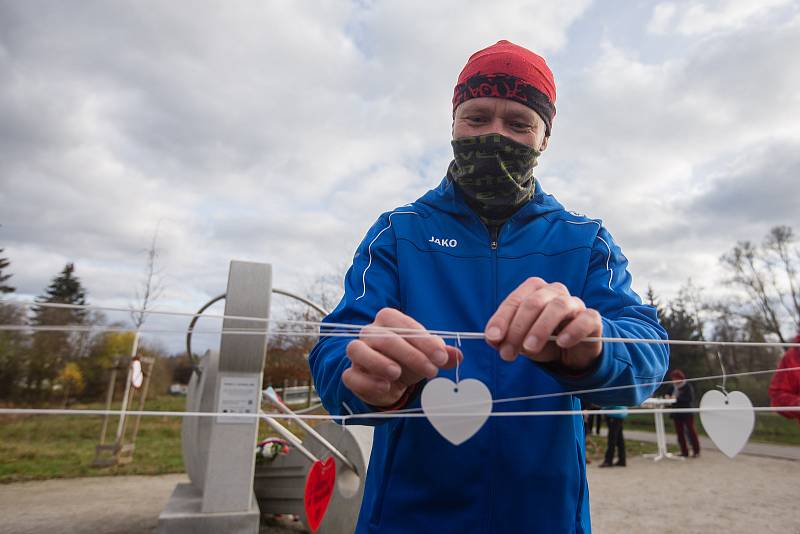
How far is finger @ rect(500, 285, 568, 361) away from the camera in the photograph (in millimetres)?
838

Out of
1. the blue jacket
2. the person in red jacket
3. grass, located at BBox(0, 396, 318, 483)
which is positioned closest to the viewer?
the blue jacket

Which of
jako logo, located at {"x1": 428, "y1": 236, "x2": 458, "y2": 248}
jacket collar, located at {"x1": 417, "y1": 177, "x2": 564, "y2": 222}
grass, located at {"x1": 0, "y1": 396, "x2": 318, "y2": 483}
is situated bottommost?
grass, located at {"x1": 0, "y1": 396, "x2": 318, "y2": 483}

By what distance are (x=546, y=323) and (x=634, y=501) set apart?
857 cm

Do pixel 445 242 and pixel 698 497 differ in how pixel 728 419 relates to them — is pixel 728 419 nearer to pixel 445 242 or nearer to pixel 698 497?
pixel 445 242

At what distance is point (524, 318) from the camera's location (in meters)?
0.84

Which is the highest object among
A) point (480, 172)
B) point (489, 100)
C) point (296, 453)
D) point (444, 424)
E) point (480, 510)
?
point (489, 100)

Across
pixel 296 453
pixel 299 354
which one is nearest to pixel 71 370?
pixel 299 354

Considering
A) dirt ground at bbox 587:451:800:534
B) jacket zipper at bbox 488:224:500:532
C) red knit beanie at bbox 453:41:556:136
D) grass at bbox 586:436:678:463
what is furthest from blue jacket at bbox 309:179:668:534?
grass at bbox 586:436:678:463

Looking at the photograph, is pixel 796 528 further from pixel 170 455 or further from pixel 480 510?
pixel 170 455

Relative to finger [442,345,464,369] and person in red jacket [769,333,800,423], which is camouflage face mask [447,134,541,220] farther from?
person in red jacket [769,333,800,423]

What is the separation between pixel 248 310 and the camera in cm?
452

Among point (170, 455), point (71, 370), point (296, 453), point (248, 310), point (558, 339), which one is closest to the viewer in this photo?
point (558, 339)

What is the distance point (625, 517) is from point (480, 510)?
701 cm

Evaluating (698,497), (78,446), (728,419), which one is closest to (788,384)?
(728,419)
